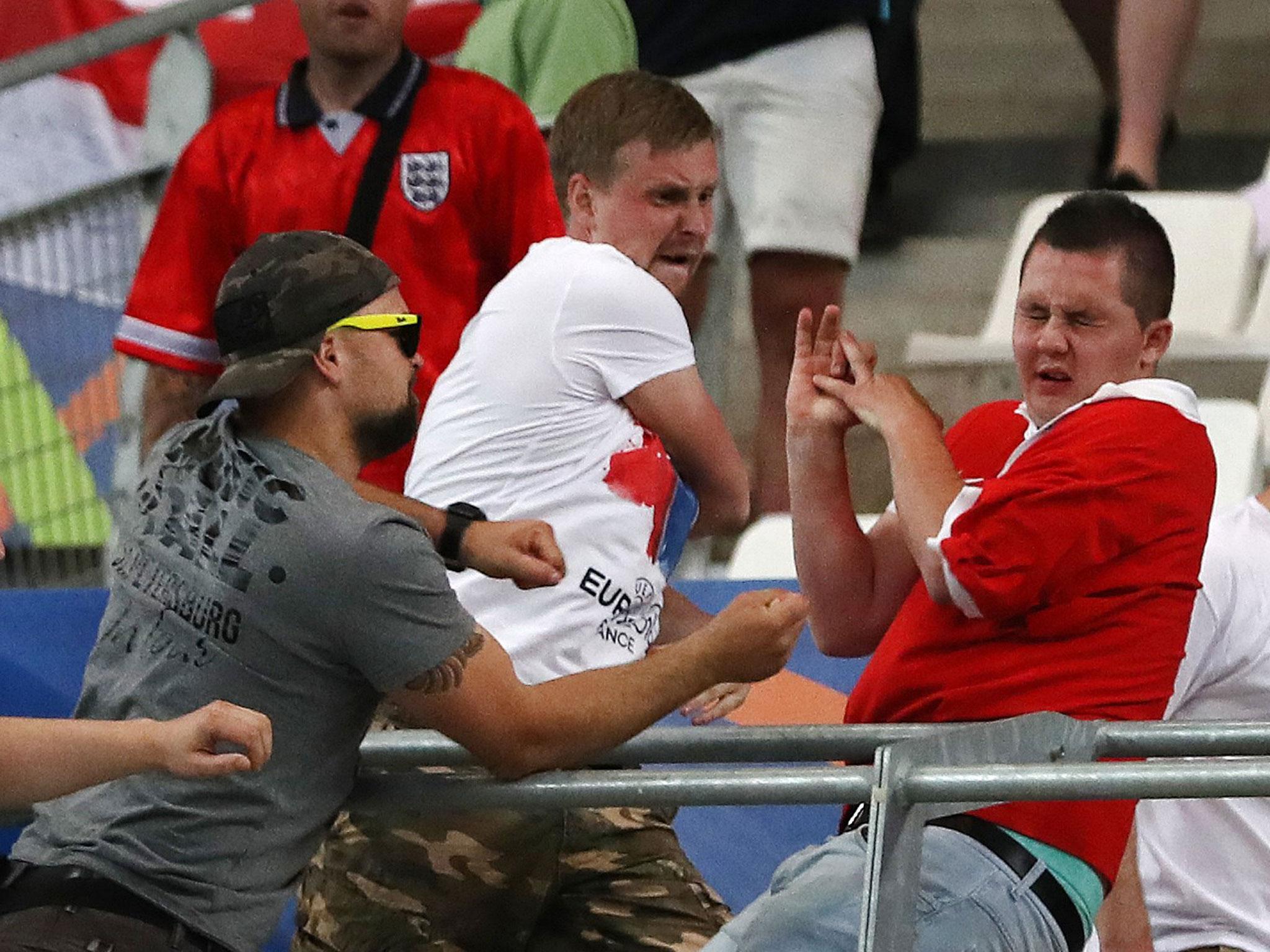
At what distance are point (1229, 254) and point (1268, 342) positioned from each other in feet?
1.06

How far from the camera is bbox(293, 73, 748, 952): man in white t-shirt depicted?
2748mm

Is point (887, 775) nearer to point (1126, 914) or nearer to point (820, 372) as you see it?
point (820, 372)

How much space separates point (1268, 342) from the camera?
5387 millimetres

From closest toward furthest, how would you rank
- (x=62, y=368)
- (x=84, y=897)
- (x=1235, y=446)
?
(x=84, y=897)
(x=1235, y=446)
(x=62, y=368)

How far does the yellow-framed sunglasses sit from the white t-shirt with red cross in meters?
0.41

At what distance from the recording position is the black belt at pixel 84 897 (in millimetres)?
2207

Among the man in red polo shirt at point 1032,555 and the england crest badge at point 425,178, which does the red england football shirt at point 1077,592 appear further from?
the england crest badge at point 425,178

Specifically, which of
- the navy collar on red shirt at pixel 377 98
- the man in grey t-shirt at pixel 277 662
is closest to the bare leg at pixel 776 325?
the navy collar on red shirt at pixel 377 98

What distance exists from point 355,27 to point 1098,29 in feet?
9.42

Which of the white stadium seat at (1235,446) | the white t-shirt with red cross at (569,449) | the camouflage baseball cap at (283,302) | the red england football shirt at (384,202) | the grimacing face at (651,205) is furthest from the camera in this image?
the white stadium seat at (1235,446)

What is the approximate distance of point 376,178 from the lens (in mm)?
4109

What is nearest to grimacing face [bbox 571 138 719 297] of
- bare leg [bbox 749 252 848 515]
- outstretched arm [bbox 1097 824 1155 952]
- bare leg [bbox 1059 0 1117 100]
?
outstretched arm [bbox 1097 824 1155 952]

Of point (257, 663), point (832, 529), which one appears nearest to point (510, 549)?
point (257, 663)

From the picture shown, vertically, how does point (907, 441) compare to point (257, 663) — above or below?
above
